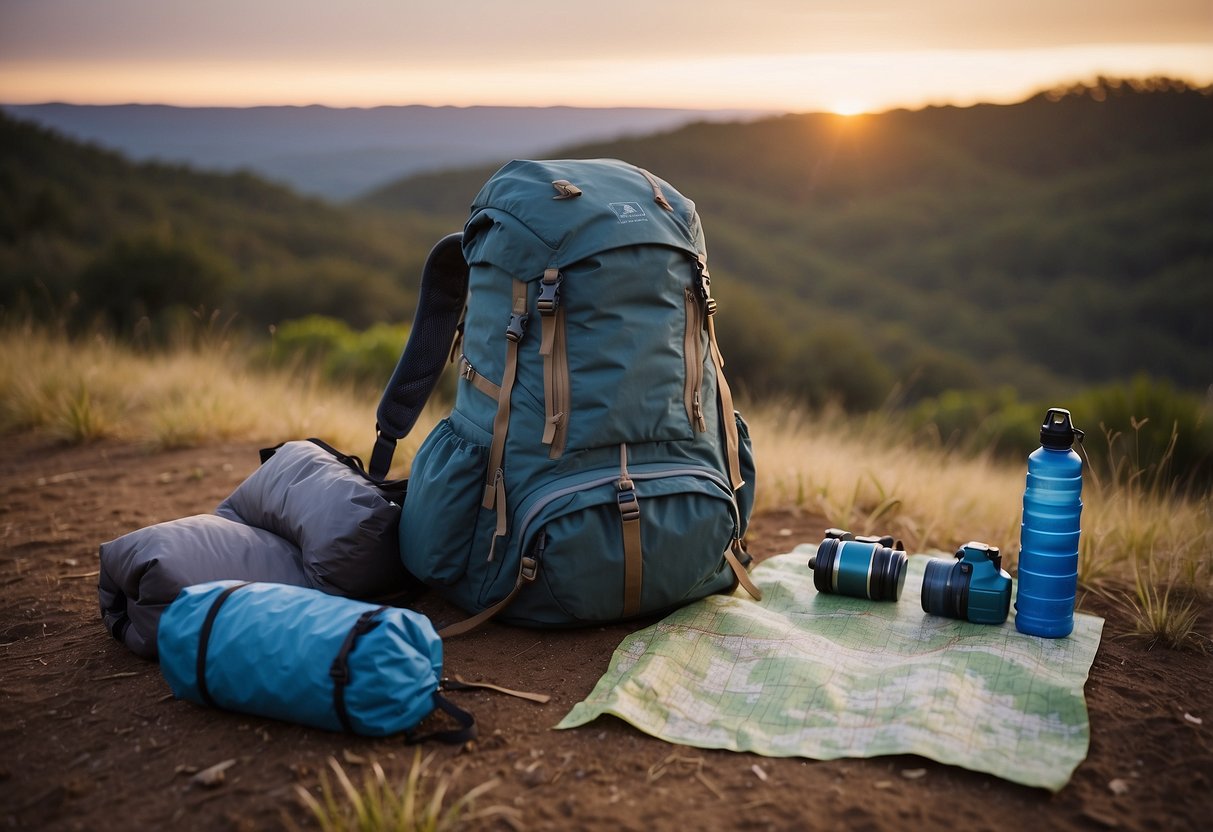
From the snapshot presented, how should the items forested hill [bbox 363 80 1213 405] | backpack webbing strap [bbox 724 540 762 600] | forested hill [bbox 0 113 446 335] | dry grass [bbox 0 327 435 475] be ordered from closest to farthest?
backpack webbing strap [bbox 724 540 762 600]
dry grass [bbox 0 327 435 475]
forested hill [bbox 0 113 446 335]
forested hill [bbox 363 80 1213 405]

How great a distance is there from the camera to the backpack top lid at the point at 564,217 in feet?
10.3

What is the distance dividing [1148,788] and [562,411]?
1.97m

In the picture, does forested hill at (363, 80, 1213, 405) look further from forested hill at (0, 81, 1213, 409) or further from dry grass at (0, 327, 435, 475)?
dry grass at (0, 327, 435, 475)

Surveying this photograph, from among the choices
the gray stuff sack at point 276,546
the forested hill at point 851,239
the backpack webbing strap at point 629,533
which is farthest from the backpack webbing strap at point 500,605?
the forested hill at point 851,239

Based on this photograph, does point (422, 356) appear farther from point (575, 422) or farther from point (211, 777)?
point (211, 777)

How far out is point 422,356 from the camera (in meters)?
3.98

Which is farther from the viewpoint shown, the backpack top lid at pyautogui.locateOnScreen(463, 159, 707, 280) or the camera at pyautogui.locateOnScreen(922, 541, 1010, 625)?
the camera at pyautogui.locateOnScreen(922, 541, 1010, 625)

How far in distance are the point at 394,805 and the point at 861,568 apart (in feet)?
6.75

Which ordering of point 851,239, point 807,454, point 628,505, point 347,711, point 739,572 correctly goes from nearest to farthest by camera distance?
point 347,711 < point 628,505 < point 739,572 < point 807,454 < point 851,239

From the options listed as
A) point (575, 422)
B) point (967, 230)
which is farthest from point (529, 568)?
point (967, 230)

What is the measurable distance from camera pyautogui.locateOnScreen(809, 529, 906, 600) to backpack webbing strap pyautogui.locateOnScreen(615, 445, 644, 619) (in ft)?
2.77

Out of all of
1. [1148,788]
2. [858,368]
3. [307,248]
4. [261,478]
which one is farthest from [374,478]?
[307,248]

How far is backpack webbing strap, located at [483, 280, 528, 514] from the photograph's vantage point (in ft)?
10.4

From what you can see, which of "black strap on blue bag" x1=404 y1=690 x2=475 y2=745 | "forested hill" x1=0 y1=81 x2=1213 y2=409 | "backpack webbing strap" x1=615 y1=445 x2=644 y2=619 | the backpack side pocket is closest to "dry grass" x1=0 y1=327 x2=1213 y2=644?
"backpack webbing strap" x1=615 y1=445 x2=644 y2=619
